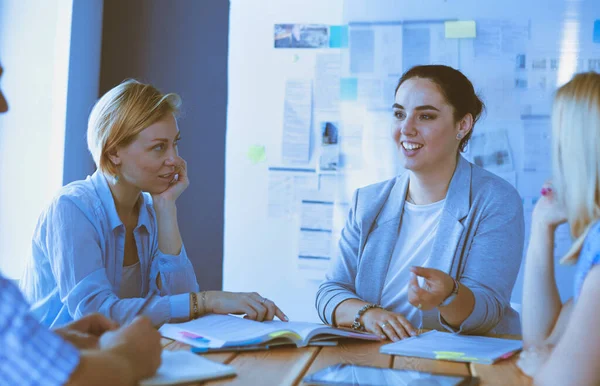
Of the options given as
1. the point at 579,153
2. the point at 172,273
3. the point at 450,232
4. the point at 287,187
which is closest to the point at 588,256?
the point at 579,153

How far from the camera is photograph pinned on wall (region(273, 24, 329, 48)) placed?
3156mm

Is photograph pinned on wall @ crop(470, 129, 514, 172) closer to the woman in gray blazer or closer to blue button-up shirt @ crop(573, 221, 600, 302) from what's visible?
the woman in gray blazer

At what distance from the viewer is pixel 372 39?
10.2 ft

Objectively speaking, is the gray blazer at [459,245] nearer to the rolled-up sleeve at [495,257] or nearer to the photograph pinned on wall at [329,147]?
the rolled-up sleeve at [495,257]

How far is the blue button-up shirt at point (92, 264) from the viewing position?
1556mm

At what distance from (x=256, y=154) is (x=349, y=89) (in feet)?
1.95

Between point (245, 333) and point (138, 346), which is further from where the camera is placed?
point (245, 333)

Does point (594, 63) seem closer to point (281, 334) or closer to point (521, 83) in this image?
point (521, 83)

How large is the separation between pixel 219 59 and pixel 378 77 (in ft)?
2.86

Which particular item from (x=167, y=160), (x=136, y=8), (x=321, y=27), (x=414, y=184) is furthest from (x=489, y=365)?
(x=136, y=8)

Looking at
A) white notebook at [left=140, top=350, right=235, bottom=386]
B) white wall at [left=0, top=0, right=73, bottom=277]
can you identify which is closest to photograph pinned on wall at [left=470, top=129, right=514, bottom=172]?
white wall at [left=0, top=0, right=73, bottom=277]

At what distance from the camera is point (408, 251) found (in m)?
1.94

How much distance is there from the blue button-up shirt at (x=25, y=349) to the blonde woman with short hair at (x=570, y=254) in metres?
0.72

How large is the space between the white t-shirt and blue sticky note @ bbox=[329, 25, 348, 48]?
54.4 inches
